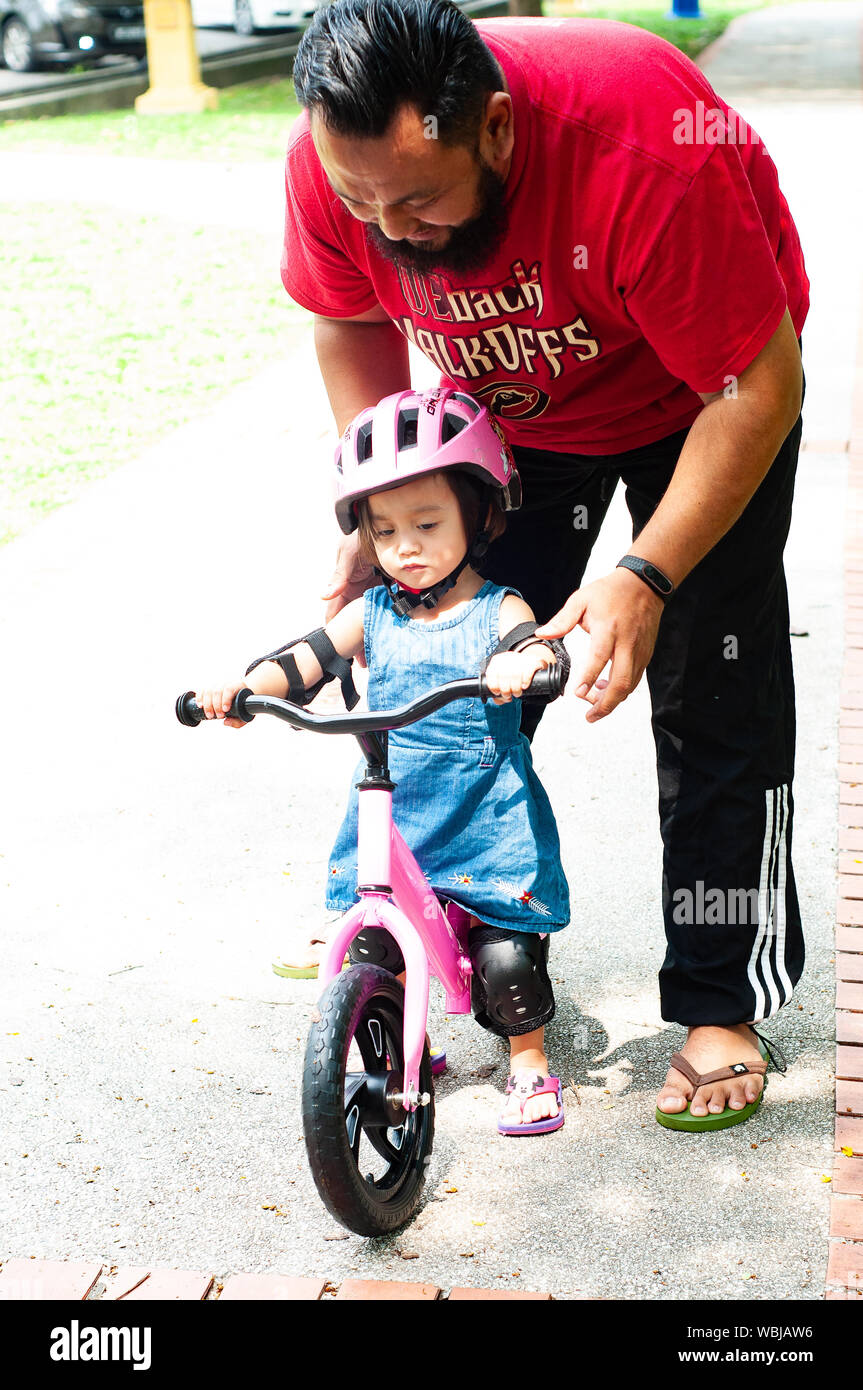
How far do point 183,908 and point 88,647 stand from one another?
1.75m

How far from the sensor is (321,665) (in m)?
2.83

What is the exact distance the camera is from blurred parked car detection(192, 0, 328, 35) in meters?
25.7

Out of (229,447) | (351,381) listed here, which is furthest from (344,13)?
(229,447)

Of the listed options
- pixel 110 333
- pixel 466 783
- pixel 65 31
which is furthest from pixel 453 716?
pixel 65 31

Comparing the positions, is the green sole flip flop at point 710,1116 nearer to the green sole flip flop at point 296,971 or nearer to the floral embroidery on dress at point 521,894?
the floral embroidery on dress at point 521,894

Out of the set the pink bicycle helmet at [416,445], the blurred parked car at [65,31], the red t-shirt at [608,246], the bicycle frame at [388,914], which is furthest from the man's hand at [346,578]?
the blurred parked car at [65,31]

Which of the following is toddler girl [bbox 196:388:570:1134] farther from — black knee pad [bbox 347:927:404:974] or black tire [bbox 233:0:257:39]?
black tire [bbox 233:0:257:39]

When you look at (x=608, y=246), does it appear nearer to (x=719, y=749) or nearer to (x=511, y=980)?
(x=719, y=749)

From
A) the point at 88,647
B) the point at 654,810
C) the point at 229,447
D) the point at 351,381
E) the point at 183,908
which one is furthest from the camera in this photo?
the point at 229,447

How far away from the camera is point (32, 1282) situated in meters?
2.44

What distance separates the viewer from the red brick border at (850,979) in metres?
2.48

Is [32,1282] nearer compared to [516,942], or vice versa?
[32,1282]
